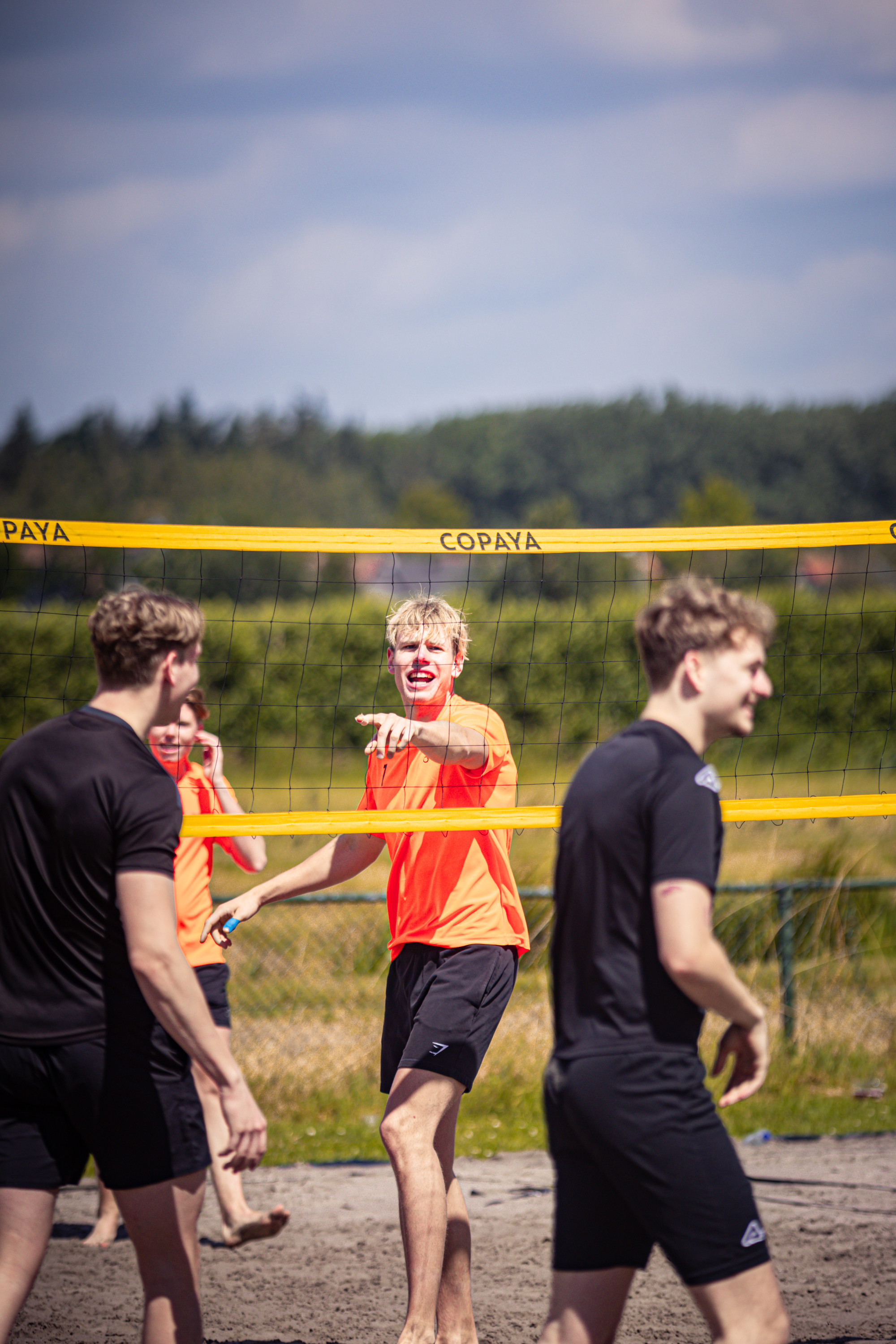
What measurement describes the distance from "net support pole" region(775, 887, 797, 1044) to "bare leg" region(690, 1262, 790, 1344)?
4843 mm

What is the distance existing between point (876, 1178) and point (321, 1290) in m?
2.72

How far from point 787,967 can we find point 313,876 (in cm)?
415

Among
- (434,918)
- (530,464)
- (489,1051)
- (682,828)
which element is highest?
(530,464)

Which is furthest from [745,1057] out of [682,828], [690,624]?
[690,624]

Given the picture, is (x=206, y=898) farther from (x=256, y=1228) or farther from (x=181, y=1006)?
(x=181, y=1006)

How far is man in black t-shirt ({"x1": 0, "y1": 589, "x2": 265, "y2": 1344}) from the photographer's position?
92.0 inches

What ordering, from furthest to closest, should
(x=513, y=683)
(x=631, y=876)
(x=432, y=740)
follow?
1. (x=513, y=683)
2. (x=432, y=740)
3. (x=631, y=876)

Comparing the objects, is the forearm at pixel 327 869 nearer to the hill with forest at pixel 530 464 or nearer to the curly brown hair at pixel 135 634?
the curly brown hair at pixel 135 634

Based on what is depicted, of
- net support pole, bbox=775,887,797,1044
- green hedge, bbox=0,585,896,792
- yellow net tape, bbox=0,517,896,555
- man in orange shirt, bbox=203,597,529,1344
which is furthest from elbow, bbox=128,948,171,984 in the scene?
green hedge, bbox=0,585,896,792

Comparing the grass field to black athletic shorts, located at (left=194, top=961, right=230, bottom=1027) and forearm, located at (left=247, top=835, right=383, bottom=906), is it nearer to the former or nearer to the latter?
black athletic shorts, located at (left=194, top=961, right=230, bottom=1027)

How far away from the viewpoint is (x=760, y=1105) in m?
6.51

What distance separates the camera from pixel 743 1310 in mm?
2098

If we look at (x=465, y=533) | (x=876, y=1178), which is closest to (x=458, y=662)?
(x=465, y=533)

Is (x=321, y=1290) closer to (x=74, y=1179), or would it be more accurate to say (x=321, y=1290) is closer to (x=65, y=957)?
(x=74, y=1179)
